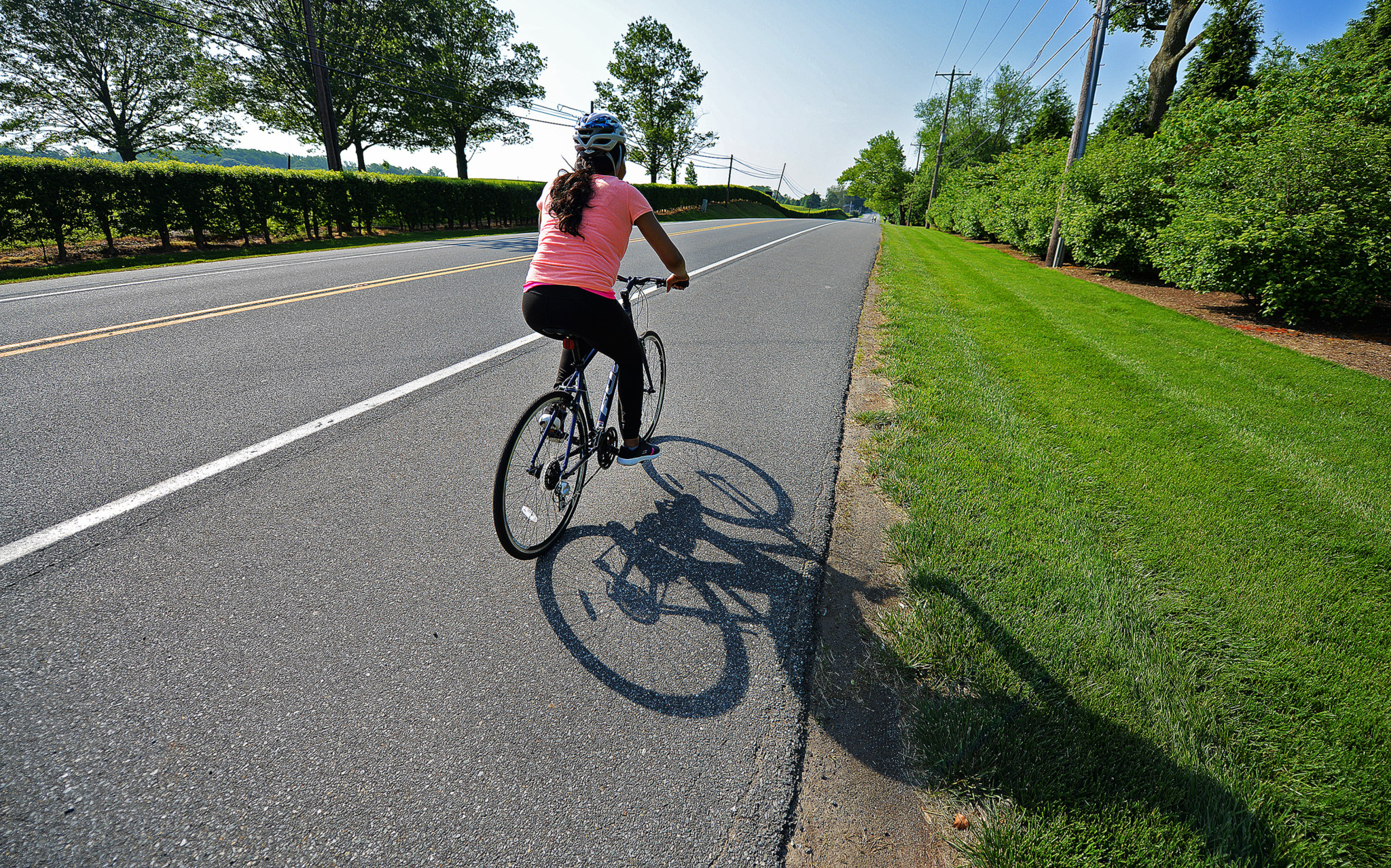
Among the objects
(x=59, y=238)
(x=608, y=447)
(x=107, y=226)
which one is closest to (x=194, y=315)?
(x=608, y=447)

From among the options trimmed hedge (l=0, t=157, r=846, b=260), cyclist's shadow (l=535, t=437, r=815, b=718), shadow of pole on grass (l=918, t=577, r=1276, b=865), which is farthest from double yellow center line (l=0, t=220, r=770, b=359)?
trimmed hedge (l=0, t=157, r=846, b=260)

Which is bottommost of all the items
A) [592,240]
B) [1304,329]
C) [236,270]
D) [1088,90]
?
[1304,329]

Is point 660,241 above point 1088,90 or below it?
below

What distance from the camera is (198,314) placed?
6633 mm

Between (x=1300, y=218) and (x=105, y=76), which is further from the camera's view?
(x=105, y=76)

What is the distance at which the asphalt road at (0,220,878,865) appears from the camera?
1.69m

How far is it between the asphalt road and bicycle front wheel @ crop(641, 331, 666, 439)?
229 millimetres

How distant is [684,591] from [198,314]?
7.41 m

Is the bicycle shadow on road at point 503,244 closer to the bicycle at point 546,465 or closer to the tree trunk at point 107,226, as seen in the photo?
the tree trunk at point 107,226

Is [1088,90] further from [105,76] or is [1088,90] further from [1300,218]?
[105,76]

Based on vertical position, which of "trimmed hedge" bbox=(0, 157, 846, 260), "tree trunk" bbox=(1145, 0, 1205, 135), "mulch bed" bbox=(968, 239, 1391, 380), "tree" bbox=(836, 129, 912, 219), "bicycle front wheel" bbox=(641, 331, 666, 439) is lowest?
"bicycle front wheel" bbox=(641, 331, 666, 439)

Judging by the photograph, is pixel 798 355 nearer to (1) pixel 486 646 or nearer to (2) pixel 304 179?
(1) pixel 486 646

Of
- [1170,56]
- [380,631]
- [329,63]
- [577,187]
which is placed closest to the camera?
[380,631]

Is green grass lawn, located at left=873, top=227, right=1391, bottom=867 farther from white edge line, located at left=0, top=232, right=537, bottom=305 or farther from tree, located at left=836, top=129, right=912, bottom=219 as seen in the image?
tree, located at left=836, top=129, right=912, bottom=219
